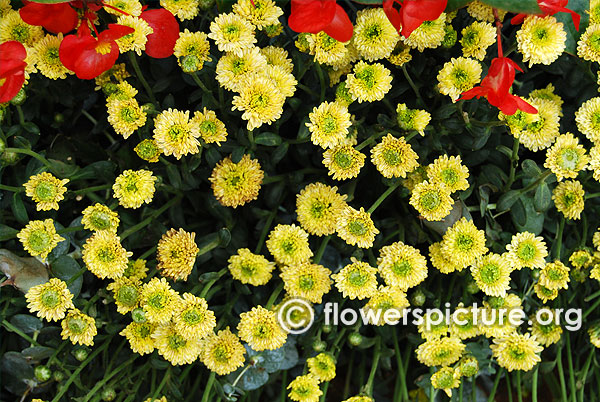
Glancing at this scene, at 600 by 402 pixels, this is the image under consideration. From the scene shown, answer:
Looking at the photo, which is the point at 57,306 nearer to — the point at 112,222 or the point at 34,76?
the point at 112,222

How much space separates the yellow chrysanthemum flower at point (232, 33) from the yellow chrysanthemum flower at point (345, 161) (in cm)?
18

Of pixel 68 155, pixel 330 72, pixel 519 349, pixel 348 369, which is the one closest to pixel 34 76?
pixel 68 155

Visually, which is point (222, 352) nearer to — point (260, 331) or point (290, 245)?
point (260, 331)

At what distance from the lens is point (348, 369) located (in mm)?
1024

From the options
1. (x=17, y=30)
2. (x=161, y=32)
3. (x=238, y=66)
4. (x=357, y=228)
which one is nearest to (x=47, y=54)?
(x=17, y=30)

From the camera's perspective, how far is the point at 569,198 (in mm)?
883

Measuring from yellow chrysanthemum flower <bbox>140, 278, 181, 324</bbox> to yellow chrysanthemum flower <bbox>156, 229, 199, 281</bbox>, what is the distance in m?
0.02

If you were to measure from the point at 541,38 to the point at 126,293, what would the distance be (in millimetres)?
639

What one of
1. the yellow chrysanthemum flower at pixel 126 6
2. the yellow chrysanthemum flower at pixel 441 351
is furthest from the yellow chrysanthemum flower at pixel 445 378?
the yellow chrysanthemum flower at pixel 126 6

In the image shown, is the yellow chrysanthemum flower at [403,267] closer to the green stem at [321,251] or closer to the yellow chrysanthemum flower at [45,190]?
the green stem at [321,251]

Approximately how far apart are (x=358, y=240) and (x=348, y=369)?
1.02 feet

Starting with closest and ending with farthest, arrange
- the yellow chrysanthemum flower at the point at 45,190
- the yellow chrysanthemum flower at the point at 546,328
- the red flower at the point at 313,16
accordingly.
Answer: the red flower at the point at 313,16 < the yellow chrysanthemum flower at the point at 45,190 < the yellow chrysanthemum flower at the point at 546,328

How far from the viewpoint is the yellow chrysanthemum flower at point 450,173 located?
2.70 ft

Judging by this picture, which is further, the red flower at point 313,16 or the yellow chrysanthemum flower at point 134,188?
the yellow chrysanthemum flower at point 134,188
